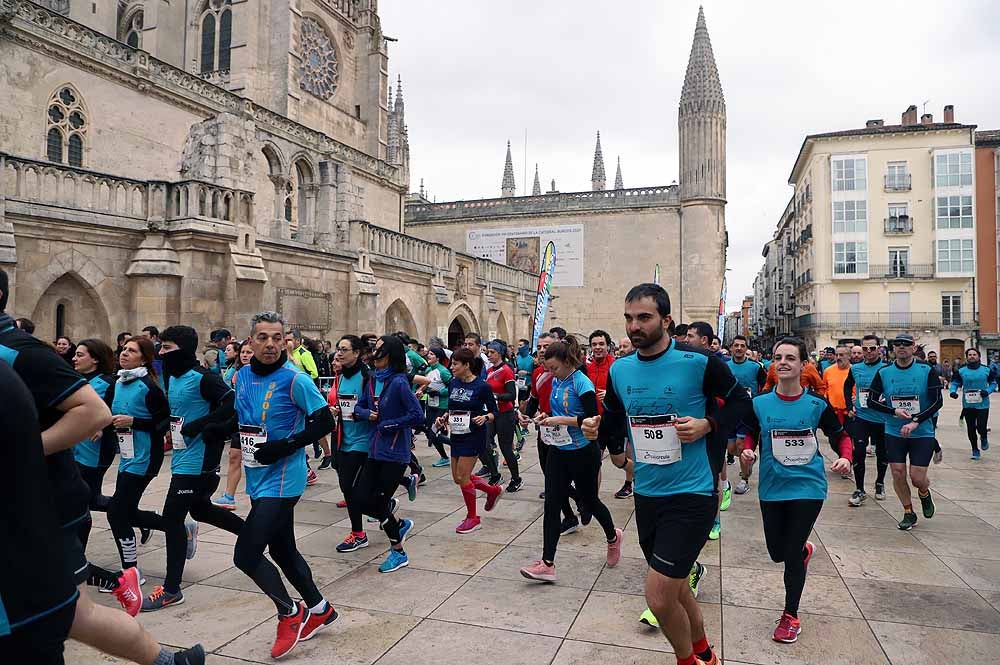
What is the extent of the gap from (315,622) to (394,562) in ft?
4.42

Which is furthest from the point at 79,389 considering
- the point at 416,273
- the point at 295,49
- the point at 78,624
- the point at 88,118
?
the point at 295,49

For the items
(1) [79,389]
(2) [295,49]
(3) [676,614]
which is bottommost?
(3) [676,614]

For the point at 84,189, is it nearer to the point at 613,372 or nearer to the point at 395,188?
the point at 613,372

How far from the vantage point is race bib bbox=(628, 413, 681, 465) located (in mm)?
3477

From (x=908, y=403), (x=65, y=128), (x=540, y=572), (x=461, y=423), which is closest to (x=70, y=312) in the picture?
(x=461, y=423)

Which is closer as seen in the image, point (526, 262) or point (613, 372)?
point (613, 372)

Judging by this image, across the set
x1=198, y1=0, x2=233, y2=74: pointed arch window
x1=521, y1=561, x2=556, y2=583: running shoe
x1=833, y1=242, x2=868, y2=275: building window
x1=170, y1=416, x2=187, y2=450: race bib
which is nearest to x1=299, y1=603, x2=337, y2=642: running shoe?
x1=521, y1=561, x2=556, y2=583: running shoe

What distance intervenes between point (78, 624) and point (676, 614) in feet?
8.31

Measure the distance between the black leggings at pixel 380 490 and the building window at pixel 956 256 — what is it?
45805mm

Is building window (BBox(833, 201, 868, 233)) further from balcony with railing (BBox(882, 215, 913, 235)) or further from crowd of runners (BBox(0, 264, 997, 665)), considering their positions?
crowd of runners (BBox(0, 264, 997, 665))

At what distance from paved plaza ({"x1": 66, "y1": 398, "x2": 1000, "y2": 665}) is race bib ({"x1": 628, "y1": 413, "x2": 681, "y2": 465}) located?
122 cm

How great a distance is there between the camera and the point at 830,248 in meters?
44.1

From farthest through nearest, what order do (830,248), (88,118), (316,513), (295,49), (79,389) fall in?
(830,248)
(295,49)
(88,118)
(316,513)
(79,389)

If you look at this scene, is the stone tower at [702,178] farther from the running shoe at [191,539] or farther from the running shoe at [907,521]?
the running shoe at [191,539]
